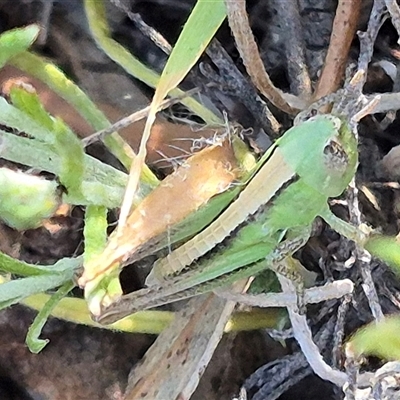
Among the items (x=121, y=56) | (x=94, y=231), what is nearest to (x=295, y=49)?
(x=121, y=56)

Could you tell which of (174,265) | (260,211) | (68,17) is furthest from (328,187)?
(68,17)

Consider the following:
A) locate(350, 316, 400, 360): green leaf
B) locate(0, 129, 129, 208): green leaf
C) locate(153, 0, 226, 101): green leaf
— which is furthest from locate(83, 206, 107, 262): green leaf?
locate(350, 316, 400, 360): green leaf

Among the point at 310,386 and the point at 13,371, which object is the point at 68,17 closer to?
the point at 13,371

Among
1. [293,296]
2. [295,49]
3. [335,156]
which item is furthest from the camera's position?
[295,49]

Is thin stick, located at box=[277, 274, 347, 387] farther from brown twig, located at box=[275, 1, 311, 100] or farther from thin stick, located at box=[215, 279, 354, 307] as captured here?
brown twig, located at box=[275, 1, 311, 100]

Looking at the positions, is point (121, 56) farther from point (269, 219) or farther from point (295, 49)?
point (269, 219)
